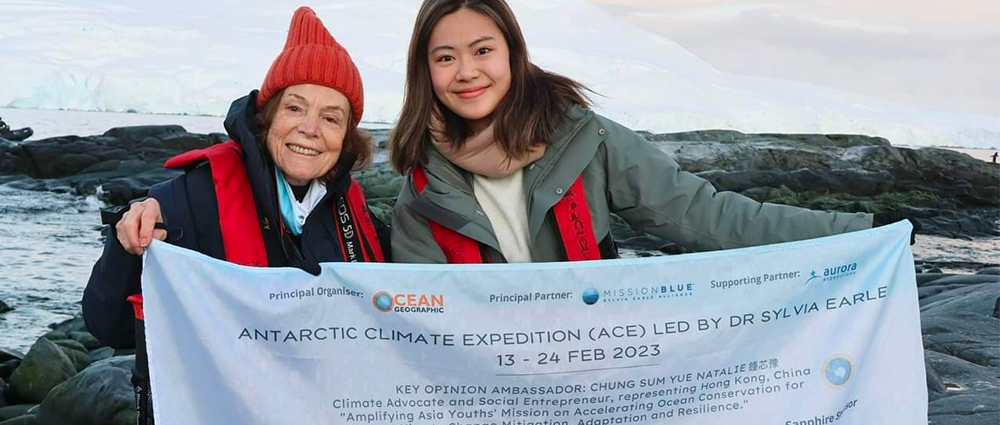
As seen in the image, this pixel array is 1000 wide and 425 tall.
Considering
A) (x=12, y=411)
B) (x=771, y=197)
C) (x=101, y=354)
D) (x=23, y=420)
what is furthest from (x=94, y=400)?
(x=771, y=197)

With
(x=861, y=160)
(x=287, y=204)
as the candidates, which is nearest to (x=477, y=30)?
(x=287, y=204)

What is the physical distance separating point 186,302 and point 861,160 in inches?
1440

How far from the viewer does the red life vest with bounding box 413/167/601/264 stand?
3.42 meters

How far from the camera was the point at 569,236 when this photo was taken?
3416 mm

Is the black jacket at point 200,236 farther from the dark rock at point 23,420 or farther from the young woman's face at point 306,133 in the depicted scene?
the dark rock at point 23,420

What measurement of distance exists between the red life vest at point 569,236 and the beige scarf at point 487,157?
196 mm

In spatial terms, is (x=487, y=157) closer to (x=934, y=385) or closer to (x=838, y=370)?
(x=838, y=370)

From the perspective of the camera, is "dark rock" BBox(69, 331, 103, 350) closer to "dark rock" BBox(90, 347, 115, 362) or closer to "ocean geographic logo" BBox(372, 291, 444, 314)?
"dark rock" BBox(90, 347, 115, 362)

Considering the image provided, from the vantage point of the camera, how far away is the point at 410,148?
3570 millimetres

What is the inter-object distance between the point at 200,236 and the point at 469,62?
1.12m

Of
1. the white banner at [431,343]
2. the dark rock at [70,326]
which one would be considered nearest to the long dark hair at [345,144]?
the white banner at [431,343]

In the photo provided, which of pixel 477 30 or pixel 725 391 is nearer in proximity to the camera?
pixel 725 391

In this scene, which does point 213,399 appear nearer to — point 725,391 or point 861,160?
point 725,391

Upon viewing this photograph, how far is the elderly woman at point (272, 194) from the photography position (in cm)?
313
